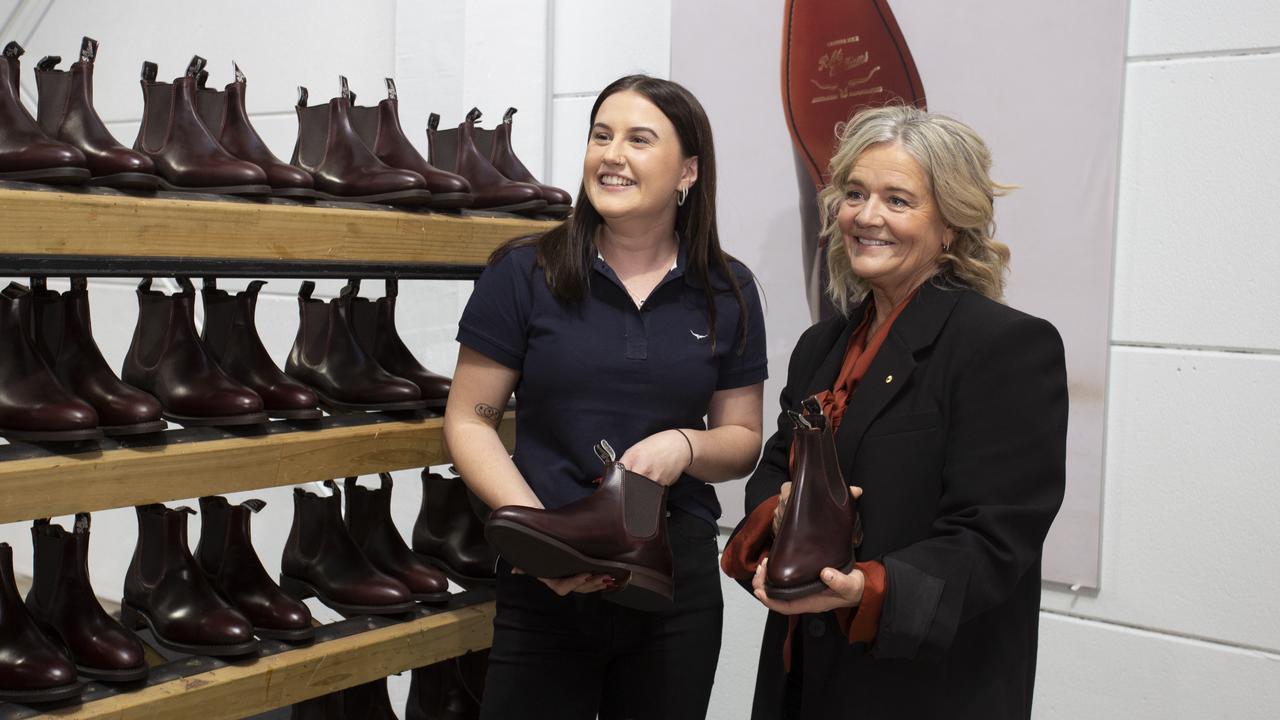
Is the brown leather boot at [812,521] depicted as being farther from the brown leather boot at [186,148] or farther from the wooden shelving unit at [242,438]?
the brown leather boot at [186,148]

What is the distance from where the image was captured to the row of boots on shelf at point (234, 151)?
194cm

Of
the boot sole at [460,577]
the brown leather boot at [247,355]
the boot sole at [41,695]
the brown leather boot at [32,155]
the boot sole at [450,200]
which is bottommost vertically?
the boot sole at [460,577]

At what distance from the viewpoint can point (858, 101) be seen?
10.7ft

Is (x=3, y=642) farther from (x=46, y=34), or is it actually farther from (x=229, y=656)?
(x=46, y=34)

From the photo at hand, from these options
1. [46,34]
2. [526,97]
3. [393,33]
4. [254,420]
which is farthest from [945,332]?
[46,34]

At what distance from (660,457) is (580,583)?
264 mm

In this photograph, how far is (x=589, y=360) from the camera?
2082 millimetres

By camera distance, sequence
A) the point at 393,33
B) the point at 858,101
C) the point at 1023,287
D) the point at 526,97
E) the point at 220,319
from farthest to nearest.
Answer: the point at 393,33 → the point at 526,97 → the point at 858,101 → the point at 1023,287 → the point at 220,319

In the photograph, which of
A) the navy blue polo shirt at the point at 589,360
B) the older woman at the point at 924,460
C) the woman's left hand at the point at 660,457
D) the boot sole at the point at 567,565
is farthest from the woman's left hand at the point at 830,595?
the navy blue polo shirt at the point at 589,360

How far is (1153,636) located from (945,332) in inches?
66.2

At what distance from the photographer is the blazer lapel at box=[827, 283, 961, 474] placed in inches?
67.1

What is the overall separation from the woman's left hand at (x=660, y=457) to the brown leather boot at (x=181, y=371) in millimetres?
743

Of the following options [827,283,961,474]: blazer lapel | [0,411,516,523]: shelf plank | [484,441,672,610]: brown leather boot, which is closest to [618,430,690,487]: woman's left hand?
[484,441,672,610]: brown leather boot

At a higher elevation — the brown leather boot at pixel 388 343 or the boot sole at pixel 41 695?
the brown leather boot at pixel 388 343
